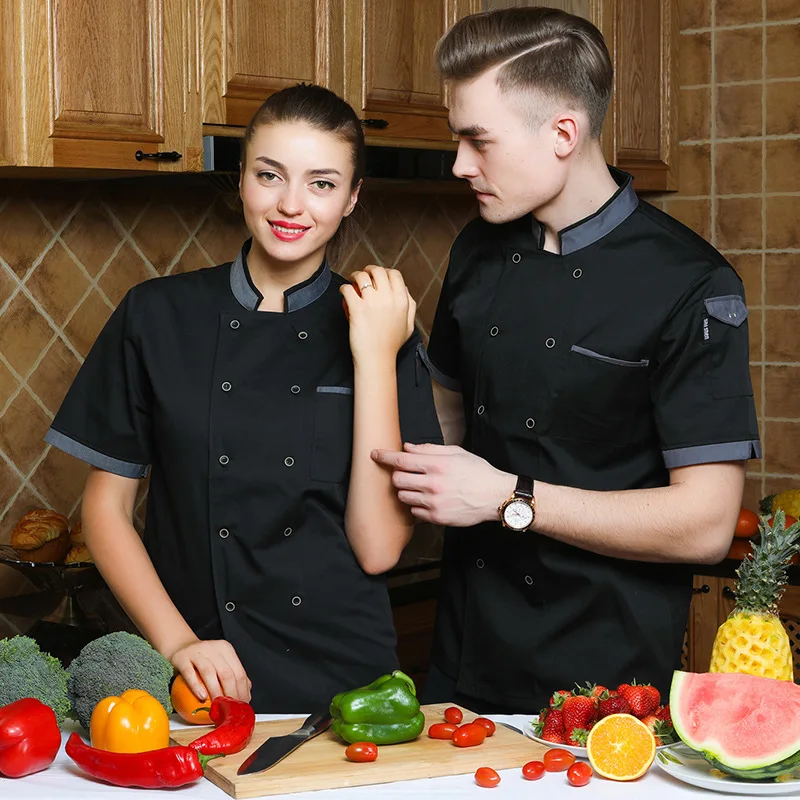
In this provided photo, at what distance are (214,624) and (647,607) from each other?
0.62 meters

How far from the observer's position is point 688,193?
349 centimetres

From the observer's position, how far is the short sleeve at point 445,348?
1906mm

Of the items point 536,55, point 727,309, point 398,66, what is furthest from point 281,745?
point 398,66

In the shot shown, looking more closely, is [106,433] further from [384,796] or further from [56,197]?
[56,197]

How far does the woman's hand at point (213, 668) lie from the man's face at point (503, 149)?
72 cm

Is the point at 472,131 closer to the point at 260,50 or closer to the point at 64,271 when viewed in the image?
the point at 260,50

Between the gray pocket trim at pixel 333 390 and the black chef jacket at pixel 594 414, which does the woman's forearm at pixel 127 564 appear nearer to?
the gray pocket trim at pixel 333 390

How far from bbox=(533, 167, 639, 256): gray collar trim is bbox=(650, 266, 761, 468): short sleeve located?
0.55 feet

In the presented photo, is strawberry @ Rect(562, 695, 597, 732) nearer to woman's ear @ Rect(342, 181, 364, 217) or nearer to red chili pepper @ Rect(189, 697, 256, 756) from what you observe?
red chili pepper @ Rect(189, 697, 256, 756)

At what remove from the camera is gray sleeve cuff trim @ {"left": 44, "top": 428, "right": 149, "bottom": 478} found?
5.28 ft

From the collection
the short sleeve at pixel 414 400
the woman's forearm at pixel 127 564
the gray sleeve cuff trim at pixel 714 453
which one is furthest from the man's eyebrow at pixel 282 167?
the gray sleeve cuff trim at pixel 714 453

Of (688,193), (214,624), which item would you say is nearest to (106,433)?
(214,624)

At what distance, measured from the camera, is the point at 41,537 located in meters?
2.27

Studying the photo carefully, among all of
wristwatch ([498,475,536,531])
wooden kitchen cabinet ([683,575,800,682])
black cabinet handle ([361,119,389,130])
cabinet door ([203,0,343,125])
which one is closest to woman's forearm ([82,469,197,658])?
wristwatch ([498,475,536,531])
